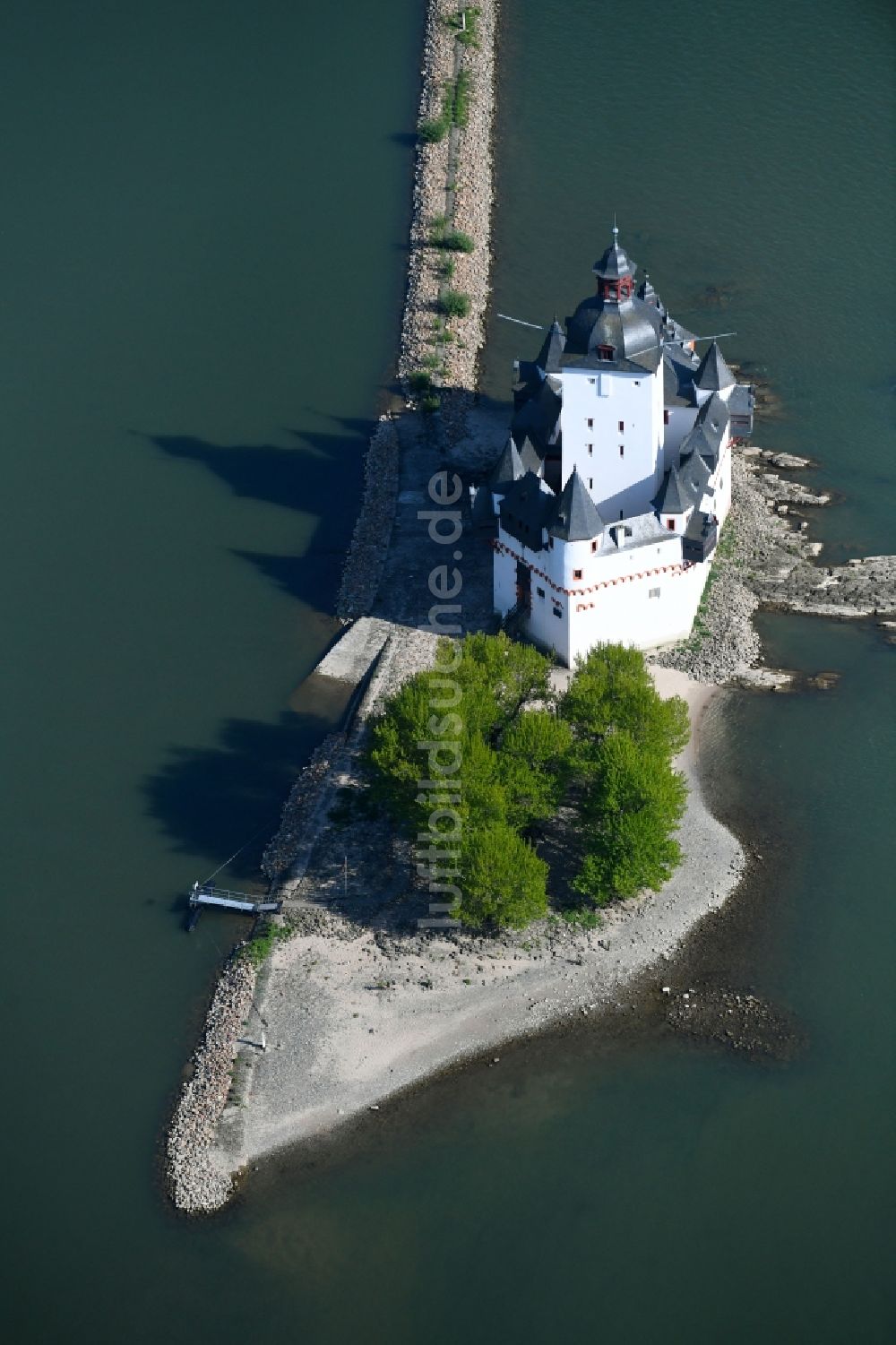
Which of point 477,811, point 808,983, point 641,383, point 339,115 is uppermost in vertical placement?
point 339,115

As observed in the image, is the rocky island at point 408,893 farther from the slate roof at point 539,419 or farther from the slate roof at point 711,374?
the slate roof at point 711,374

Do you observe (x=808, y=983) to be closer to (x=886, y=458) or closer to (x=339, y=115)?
(x=886, y=458)

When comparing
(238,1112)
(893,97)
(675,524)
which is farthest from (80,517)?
(893,97)

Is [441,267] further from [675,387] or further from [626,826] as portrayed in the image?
[626,826]

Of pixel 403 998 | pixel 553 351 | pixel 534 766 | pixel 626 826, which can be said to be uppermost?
pixel 553 351

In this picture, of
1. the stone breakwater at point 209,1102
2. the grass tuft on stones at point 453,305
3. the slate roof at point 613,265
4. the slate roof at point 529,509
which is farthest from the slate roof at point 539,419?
the stone breakwater at point 209,1102

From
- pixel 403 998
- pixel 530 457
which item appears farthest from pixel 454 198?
pixel 403 998
